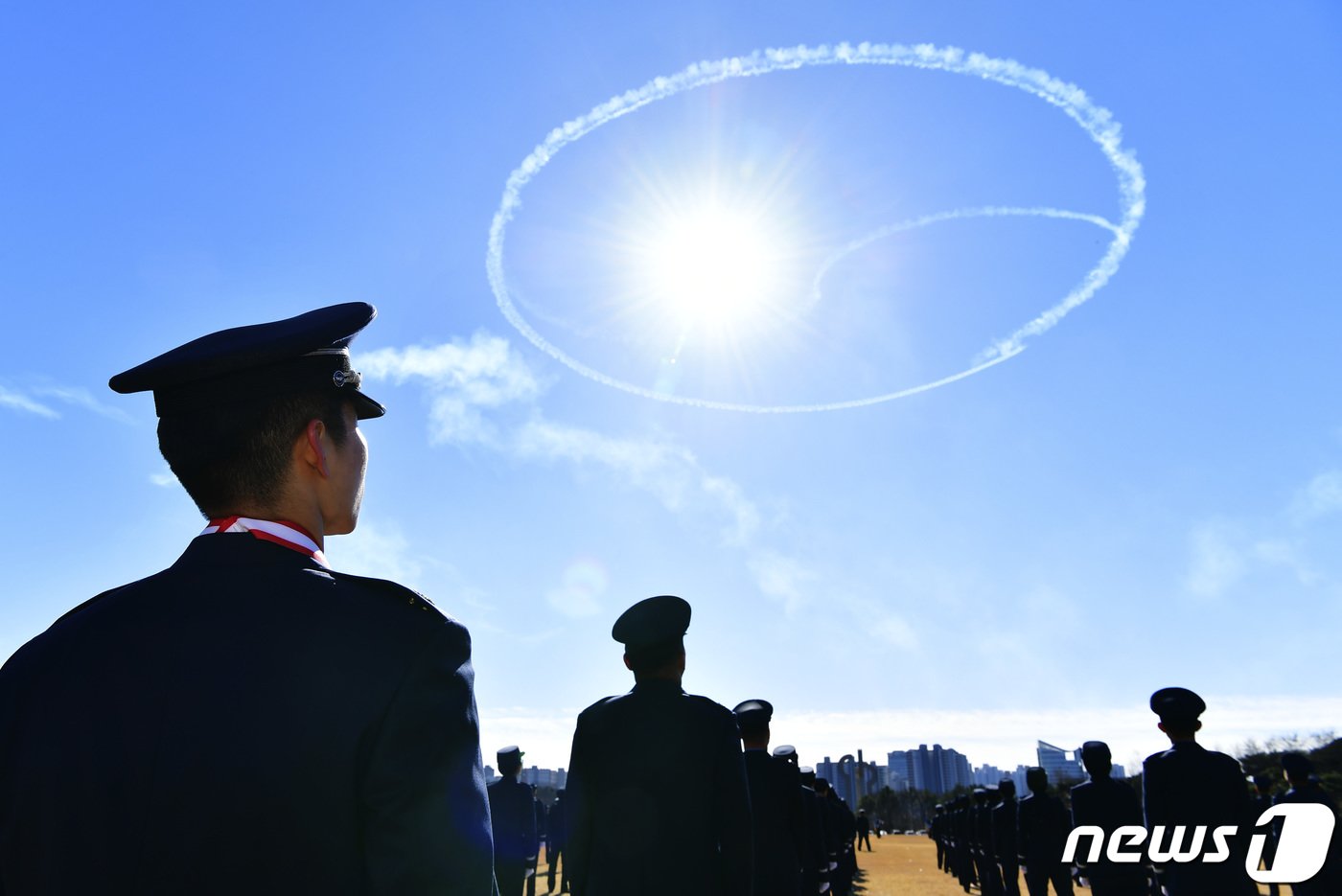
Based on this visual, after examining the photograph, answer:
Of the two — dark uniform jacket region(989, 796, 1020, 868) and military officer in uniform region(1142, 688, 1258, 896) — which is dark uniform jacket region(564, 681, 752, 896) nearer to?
military officer in uniform region(1142, 688, 1258, 896)

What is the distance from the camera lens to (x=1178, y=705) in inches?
335

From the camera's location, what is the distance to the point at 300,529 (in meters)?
1.88

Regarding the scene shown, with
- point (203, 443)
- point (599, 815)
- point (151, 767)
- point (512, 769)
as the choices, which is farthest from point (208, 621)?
point (512, 769)

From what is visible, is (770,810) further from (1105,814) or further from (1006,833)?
(1006,833)

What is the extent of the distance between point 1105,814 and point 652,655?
8.06 metres

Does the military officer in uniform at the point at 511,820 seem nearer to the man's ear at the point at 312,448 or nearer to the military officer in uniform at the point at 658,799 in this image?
the military officer in uniform at the point at 658,799

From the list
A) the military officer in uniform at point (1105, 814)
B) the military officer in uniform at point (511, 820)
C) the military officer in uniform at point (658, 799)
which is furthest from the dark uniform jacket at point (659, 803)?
the military officer in uniform at point (511, 820)

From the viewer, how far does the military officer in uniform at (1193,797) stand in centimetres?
766

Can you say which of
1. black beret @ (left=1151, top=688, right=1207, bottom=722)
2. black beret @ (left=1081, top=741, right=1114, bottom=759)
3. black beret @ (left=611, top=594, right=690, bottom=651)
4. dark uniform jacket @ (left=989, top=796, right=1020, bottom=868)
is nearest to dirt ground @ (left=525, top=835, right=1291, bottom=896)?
dark uniform jacket @ (left=989, top=796, right=1020, bottom=868)

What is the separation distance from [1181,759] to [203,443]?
28.9ft

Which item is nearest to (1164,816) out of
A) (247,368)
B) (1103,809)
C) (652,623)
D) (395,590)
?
(1103,809)

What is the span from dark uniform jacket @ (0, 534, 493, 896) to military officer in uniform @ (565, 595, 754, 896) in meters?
3.49

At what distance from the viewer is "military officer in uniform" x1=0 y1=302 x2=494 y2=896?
1.48 m

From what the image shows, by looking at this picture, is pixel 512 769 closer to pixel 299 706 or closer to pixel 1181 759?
pixel 1181 759
